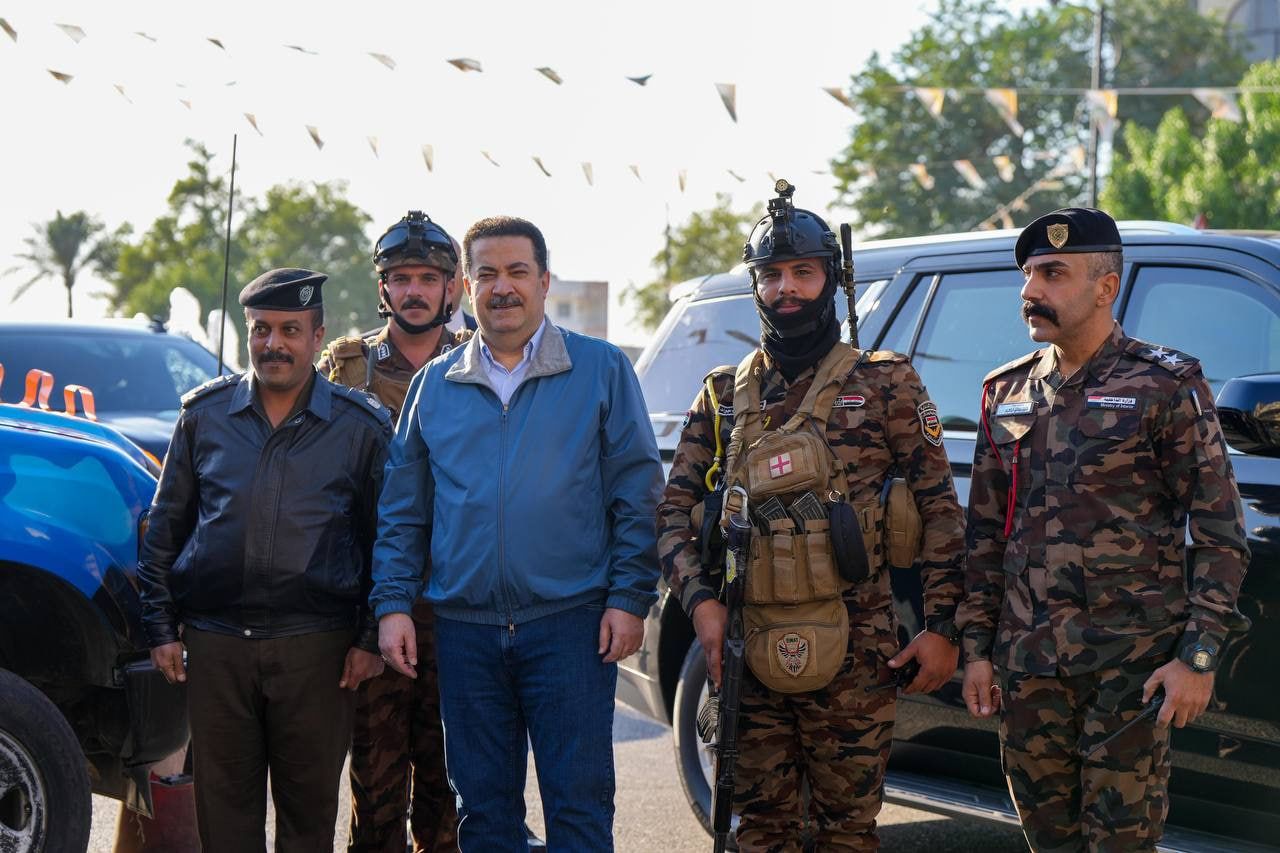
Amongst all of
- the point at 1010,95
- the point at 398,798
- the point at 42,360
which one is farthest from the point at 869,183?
the point at 398,798

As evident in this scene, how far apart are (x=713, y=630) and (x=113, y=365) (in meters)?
6.14

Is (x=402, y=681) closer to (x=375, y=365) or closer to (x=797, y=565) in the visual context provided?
(x=375, y=365)

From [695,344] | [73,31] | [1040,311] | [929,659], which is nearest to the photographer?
[1040,311]

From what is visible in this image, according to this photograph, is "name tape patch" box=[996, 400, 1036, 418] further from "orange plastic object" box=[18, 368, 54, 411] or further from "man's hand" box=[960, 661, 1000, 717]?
"orange plastic object" box=[18, 368, 54, 411]

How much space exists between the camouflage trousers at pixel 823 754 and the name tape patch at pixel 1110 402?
722 mm

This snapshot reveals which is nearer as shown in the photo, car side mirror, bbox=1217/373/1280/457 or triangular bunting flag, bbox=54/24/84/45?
car side mirror, bbox=1217/373/1280/457

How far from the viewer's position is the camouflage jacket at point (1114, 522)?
318cm

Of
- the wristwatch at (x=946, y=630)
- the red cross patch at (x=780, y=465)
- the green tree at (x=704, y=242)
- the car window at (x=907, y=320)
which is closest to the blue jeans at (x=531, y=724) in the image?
the red cross patch at (x=780, y=465)

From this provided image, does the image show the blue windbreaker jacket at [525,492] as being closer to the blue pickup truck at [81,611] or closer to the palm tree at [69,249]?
the blue pickup truck at [81,611]

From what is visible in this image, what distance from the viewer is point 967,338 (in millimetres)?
4676

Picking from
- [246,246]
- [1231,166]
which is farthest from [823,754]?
[246,246]

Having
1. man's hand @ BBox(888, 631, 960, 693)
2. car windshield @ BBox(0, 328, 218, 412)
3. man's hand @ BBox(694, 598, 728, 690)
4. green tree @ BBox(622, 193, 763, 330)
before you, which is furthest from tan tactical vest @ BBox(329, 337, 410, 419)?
green tree @ BBox(622, 193, 763, 330)

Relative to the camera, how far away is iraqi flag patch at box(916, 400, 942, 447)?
3541mm

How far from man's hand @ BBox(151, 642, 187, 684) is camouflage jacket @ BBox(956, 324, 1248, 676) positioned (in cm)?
203
